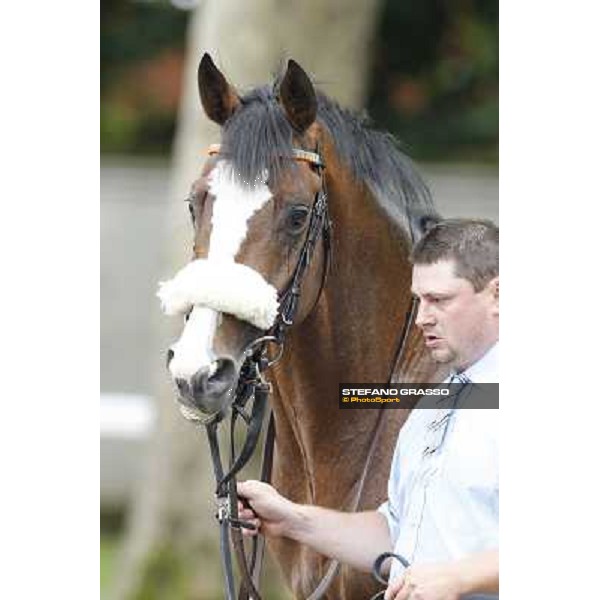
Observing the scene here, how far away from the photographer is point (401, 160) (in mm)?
2469

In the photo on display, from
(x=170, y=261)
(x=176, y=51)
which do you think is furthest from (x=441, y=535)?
(x=176, y=51)

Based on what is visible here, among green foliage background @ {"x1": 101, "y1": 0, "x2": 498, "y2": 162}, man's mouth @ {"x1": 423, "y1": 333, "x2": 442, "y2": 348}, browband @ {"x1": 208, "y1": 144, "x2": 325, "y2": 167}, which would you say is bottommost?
man's mouth @ {"x1": 423, "y1": 333, "x2": 442, "y2": 348}

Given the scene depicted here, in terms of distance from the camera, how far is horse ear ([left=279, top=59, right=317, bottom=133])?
231 cm

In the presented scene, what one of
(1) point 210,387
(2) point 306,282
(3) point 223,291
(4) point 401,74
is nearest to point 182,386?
(1) point 210,387

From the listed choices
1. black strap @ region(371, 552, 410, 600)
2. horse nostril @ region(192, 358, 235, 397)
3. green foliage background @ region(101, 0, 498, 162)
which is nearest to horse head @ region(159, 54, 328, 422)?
horse nostril @ region(192, 358, 235, 397)

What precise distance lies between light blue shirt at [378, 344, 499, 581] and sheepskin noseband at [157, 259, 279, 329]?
1.25ft

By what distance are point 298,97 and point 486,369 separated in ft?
1.74

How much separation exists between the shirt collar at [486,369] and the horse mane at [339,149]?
0.25 metres

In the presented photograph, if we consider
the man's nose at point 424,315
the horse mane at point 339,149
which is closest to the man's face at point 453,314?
the man's nose at point 424,315

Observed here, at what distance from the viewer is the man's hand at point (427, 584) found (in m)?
2.30

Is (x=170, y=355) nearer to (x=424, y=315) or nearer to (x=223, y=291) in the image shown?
(x=223, y=291)

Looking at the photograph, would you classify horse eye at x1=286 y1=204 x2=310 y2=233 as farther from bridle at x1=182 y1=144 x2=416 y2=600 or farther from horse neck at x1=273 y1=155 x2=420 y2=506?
horse neck at x1=273 y1=155 x2=420 y2=506

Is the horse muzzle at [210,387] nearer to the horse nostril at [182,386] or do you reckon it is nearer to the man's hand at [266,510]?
the horse nostril at [182,386]
